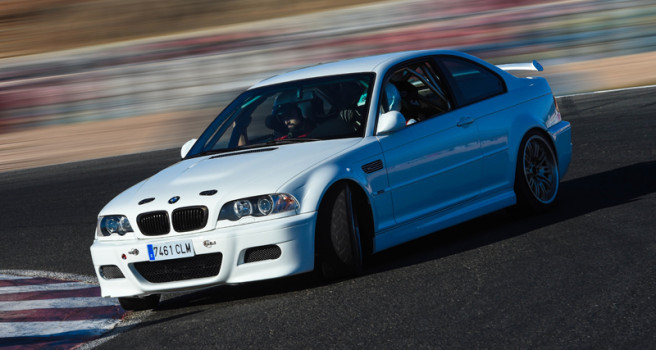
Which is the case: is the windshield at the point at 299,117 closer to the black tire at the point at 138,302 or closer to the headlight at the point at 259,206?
the headlight at the point at 259,206

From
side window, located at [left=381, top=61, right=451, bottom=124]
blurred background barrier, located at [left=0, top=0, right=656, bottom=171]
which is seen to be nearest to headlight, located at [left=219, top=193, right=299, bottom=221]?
side window, located at [left=381, top=61, right=451, bottom=124]

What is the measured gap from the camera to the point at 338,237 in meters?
6.25

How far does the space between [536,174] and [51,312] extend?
3730 mm

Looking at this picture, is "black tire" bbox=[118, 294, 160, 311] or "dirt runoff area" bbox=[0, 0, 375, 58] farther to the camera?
"dirt runoff area" bbox=[0, 0, 375, 58]

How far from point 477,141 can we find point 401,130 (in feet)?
2.55

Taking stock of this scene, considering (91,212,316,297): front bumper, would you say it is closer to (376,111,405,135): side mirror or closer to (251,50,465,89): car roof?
(376,111,405,135): side mirror

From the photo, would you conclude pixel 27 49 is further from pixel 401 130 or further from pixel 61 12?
pixel 401 130

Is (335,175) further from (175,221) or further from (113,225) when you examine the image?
(113,225)

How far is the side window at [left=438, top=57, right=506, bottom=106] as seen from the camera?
773 cm

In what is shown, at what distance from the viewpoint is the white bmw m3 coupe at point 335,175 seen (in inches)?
239

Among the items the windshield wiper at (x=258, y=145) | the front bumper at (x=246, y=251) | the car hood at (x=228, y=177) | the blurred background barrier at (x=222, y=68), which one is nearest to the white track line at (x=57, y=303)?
the car hood at (x=228, y=177)

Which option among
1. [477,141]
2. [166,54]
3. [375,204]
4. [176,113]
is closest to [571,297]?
[375,204]

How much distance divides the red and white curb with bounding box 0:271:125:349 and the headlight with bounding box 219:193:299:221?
973 mm

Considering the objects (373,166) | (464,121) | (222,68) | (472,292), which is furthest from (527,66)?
(222,68)
